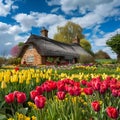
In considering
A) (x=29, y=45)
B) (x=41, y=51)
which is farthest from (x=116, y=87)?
(x=29, y=45)

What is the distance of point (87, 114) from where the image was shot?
13.1 ft

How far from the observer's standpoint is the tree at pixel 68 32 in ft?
260

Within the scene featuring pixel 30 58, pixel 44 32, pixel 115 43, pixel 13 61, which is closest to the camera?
pixel 115 43

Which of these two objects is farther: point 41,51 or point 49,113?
point 41,51

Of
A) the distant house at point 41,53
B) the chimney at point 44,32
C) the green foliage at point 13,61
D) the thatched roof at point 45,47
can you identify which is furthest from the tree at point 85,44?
the green foliage at point 13,61

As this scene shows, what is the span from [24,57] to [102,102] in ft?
157

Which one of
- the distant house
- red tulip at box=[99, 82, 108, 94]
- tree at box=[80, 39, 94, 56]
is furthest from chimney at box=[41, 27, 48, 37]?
red tulip at box=[99, 82, 108, 94]

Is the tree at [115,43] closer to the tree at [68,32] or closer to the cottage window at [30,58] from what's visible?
the cottage window at [30,58]

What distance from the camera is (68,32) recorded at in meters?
79.8

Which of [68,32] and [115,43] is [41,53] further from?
[68,32]

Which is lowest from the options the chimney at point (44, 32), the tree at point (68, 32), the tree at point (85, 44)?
the tree at point (85, 44)

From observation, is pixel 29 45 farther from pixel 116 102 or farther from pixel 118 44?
pixel 116 102

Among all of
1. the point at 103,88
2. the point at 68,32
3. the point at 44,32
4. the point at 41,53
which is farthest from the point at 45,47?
the point at 103,88

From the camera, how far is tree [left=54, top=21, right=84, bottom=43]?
79.1 metres
